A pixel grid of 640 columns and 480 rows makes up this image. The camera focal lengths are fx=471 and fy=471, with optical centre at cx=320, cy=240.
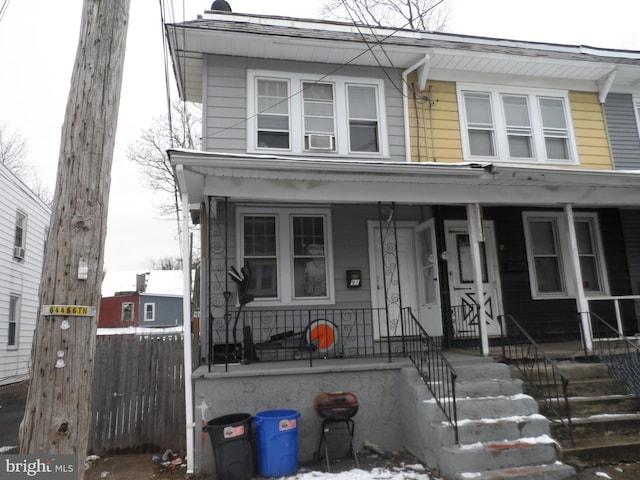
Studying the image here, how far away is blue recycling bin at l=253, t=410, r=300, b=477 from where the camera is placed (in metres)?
5.50

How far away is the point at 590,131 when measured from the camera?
966cm

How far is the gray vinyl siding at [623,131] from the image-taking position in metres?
9.69

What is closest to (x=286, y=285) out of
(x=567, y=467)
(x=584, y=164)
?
Result: (x=567, y=467)

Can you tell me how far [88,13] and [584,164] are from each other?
30.4 ft

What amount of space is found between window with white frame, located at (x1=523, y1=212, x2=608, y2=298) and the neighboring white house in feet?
40.9

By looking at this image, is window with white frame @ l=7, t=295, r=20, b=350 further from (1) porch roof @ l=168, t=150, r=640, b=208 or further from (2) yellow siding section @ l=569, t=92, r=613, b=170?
(2) yellow siding section @ l=569, t=92, r=613, b=170

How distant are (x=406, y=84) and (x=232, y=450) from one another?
6993 millimetres

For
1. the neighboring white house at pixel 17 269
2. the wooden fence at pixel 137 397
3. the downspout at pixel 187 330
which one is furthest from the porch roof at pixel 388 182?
the neighboring white house at pixel 17 269

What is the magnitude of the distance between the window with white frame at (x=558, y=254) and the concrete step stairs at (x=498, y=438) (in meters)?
3.64

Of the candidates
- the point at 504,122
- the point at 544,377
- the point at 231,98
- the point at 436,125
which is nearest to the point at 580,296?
the point at 544,377

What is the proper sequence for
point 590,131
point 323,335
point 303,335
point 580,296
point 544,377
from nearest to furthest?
point 544,377 < point 303,335 < point 580,296 < point 323,335 < point 590,131

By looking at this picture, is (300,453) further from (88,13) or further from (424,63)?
(424,63)

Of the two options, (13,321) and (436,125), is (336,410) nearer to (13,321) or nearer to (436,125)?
(436,125)

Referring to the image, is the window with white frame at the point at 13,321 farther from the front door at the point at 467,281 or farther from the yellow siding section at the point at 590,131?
the yellow siding section at the point at 590,131
